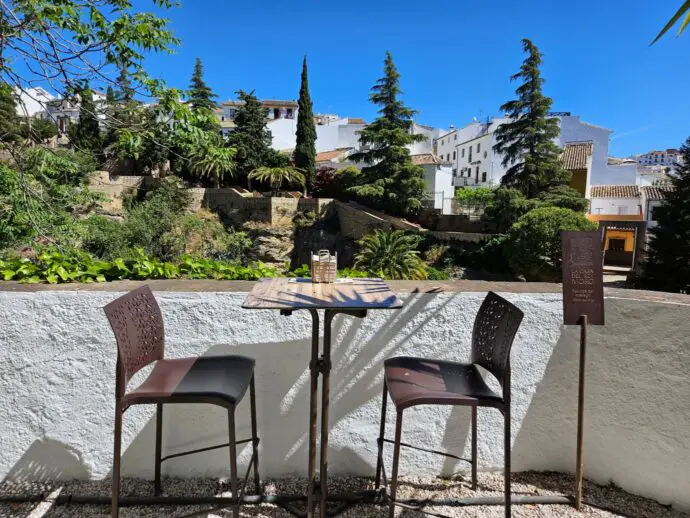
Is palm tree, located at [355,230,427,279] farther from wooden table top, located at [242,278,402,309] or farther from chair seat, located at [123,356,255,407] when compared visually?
chair seat, located at [123,356,255,407]

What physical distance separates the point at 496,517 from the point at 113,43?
3.87 m

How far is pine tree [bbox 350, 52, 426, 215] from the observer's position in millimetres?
21219

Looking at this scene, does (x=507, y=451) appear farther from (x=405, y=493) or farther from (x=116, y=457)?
(x=116, y=457)

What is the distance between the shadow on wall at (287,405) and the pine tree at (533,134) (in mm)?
20151

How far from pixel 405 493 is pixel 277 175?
83.3 ft

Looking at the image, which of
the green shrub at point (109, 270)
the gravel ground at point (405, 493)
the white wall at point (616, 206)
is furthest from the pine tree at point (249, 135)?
the gravel ground at point (405, 493)

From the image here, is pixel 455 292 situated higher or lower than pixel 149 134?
lower

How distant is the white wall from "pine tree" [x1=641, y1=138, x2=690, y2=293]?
9057mm

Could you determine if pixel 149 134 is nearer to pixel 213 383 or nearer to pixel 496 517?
pixel 213 383

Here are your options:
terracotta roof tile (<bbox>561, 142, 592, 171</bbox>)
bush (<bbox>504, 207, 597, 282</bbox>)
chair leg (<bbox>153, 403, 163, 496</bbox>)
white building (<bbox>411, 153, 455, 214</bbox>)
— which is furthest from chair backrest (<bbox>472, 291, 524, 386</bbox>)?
terracotta roof tile (<bbox>561, 142, 592, 171</bbox>)

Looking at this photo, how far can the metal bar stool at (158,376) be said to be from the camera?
1.36 metres

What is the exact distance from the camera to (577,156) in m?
26.0

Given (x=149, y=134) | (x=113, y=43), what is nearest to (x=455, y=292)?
(x=149, y=134)

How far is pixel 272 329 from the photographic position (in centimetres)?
193
